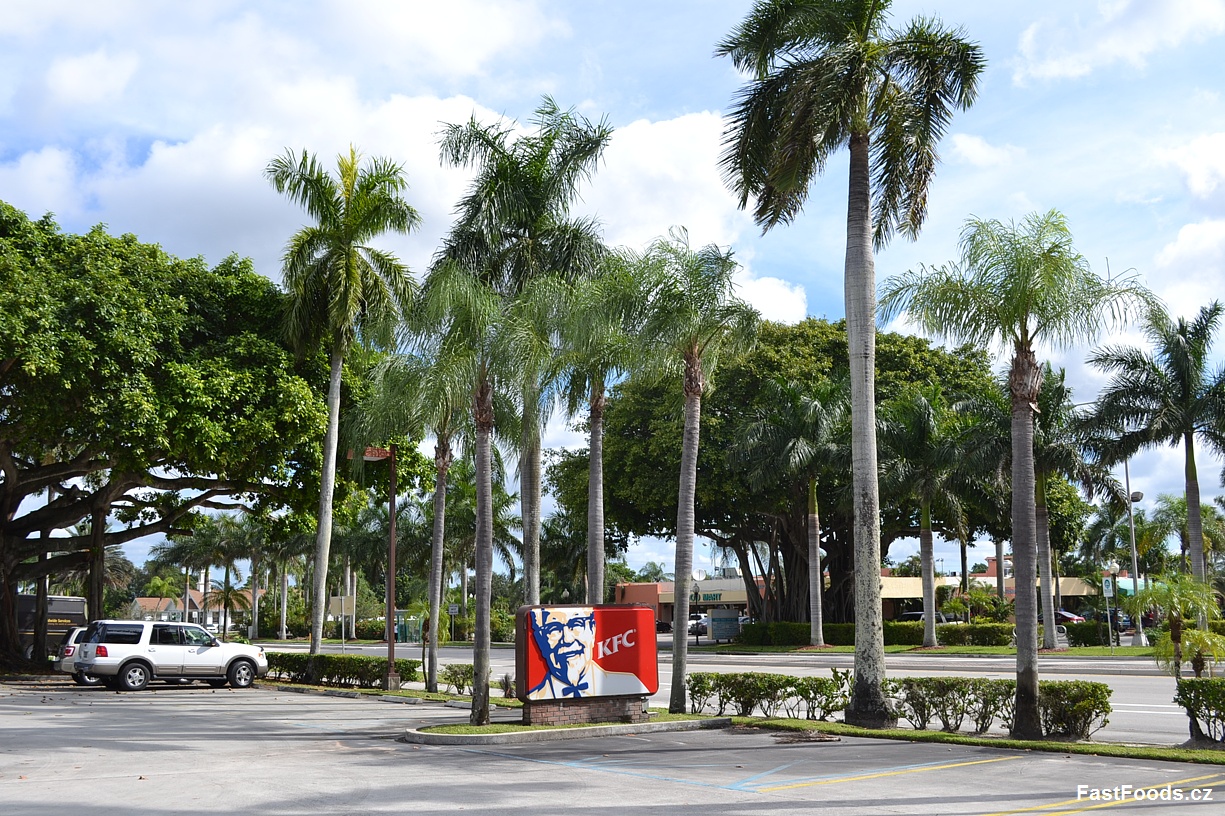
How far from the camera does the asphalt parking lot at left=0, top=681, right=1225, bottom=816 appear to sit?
30.2 ft

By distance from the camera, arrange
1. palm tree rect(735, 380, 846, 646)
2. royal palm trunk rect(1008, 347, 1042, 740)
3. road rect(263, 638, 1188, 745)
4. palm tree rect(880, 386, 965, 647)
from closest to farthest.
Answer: royal palm trunk rect(1008, 347, 1042, 740) < road rect(263, 638, 1188, 745) < palm tree rect(880, 386, 965, 647) < palm tree rect(735, 380, 846, 646)

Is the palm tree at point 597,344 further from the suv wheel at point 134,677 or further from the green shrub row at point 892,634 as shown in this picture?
the green shrub row at point 892,634

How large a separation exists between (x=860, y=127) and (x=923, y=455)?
25796 mm

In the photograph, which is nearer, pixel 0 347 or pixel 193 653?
pixel 0 347

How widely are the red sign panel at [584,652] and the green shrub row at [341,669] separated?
10.6m

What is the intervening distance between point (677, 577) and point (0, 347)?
1645cm

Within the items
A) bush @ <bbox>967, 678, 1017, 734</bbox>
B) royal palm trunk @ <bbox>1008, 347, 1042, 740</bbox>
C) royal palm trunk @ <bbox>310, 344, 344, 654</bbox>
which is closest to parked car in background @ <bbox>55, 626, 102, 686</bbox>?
royal palm trunk @ <bbox>310, 344, 344, 654</bbox>

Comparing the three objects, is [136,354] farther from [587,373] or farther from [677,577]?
[677,577]

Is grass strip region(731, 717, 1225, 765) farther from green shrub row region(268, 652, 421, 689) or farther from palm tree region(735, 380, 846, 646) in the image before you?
palm tree region(735, 380, 846, 646)

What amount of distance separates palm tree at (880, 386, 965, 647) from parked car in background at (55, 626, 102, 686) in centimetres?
2796

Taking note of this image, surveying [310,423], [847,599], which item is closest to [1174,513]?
[847,599]

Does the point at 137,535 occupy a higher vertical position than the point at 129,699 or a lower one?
higher

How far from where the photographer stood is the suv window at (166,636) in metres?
26.5

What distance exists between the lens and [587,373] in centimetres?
2000
